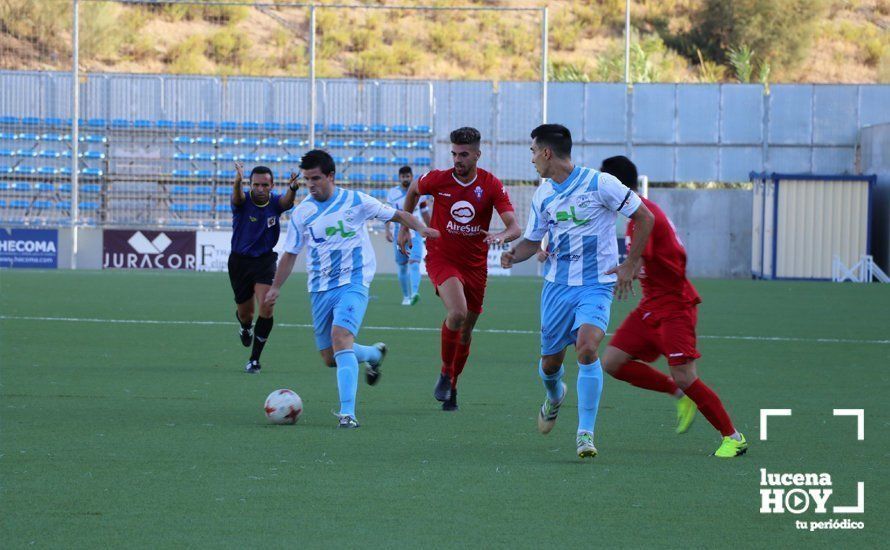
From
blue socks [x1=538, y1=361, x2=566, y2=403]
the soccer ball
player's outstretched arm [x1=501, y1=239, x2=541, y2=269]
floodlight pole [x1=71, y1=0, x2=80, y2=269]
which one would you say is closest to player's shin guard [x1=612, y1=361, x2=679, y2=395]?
blue socks [x1=538, y1=361, x2=566, y2=403]

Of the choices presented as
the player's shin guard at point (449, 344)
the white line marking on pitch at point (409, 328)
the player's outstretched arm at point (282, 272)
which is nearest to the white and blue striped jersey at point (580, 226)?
the player's shin guard at point (449, 344)

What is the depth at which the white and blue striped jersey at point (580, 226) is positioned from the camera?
791 centimetres

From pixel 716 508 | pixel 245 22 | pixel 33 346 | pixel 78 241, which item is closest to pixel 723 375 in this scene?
pixel 716 508

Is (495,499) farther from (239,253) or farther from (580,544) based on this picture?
(239,253)

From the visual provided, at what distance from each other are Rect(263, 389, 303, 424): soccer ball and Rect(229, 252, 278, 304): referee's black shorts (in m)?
4.39

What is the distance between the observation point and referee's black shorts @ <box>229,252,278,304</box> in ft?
42.9

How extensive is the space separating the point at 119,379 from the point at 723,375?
550cm

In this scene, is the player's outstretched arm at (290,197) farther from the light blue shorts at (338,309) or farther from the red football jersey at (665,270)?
the red football jersey at (665,270)

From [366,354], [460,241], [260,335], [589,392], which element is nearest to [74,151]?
[260,335]

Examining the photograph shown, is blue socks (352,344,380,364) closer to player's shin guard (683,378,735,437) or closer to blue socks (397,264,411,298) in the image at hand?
player's shin guard (683,378,735,437)

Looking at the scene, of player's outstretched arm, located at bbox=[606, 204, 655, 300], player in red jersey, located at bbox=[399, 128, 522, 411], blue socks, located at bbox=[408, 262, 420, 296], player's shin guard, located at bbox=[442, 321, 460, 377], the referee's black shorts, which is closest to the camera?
player's outstretched arm, located at bbox=[606, 204, 655, 300]

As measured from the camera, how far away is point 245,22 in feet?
194

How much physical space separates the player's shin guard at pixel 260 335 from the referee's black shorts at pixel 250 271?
2.62 ft

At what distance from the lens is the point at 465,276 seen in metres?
10.4
